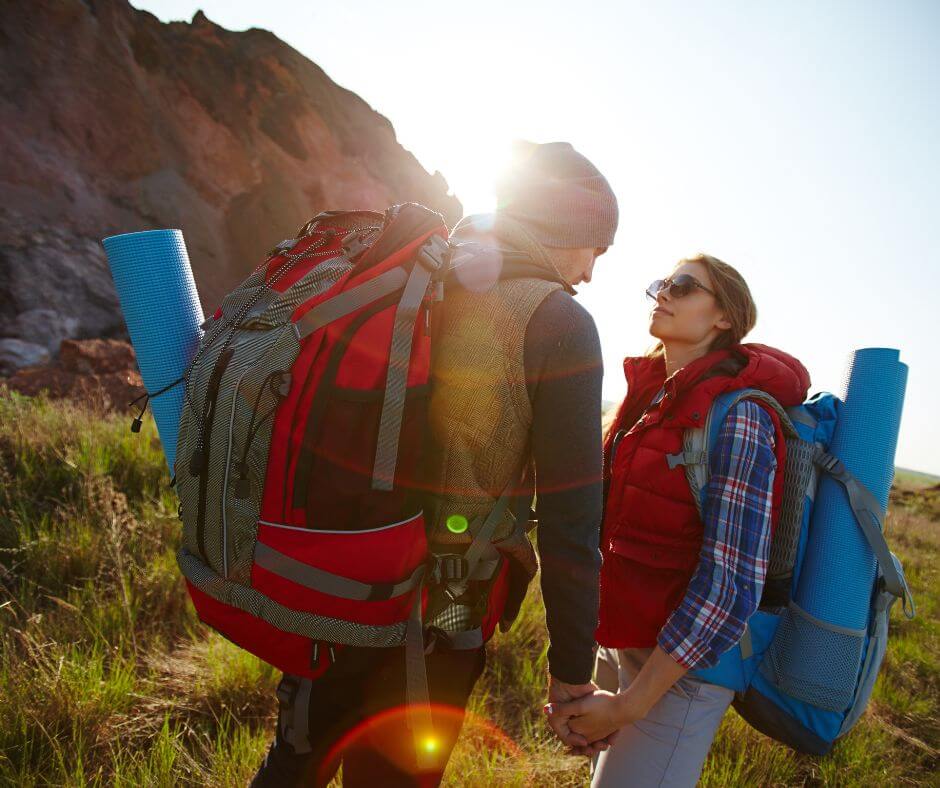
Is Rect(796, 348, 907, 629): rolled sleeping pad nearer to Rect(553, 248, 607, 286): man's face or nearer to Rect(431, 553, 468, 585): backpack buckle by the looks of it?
Rect(553, 248, 607, 286): man's face

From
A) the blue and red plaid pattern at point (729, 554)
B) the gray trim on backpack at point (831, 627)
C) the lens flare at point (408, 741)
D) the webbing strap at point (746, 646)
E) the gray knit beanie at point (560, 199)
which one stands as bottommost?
the lens flare at point (408, 741)

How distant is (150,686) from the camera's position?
2.12 metres

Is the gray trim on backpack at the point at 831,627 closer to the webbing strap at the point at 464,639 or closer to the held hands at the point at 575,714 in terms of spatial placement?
the held hands at the point at 575,714

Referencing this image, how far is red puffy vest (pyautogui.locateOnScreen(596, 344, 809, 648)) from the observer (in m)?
1.39

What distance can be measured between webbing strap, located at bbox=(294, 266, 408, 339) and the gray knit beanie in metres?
0.44

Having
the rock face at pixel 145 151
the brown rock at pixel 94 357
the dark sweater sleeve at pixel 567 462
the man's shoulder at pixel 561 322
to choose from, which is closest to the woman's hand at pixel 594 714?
the dark sweater sleeve at pixel 567 462

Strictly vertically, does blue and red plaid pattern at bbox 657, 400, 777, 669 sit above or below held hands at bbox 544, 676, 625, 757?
above

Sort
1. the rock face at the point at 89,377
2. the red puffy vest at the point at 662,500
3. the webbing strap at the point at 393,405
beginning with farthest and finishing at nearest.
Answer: the rock face at the point at 89,377
the red puffy vest at the point at 662,500
the webbing strap at the point at 393,405

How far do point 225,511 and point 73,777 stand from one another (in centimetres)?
144

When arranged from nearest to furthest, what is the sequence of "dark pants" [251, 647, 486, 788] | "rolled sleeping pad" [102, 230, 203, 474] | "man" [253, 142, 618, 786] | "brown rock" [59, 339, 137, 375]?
"man" [253, 142, 618, 786], "dark pants" [251, 647, 486, 788], "rolled sleeping pad" [102, 230, 203, 474], "brown rock" [59, 339, 137, 375]

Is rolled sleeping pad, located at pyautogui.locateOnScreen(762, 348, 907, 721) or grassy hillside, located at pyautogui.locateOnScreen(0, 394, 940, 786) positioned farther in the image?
grassy hillside, located at pyautogui.locateOnScreen(0, 394, 940, 786)

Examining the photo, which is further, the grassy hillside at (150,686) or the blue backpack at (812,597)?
the grassy hillside at (150,686)

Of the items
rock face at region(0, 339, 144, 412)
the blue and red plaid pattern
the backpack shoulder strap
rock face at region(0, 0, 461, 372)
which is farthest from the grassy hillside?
rock face at region(0, 0, 461, 372)

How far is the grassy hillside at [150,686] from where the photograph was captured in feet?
5.90
